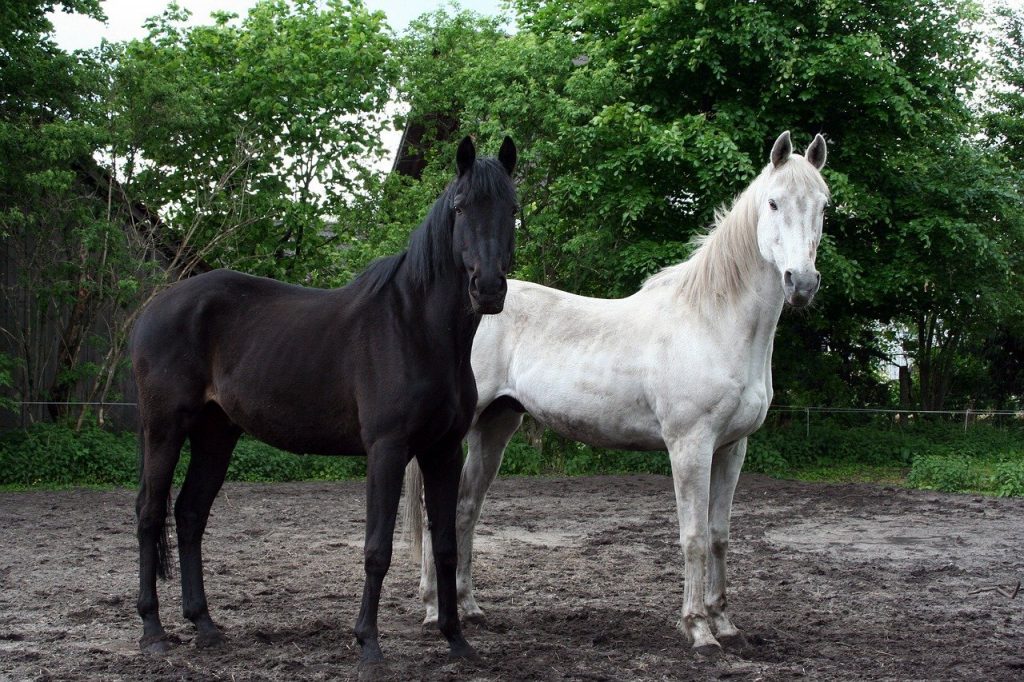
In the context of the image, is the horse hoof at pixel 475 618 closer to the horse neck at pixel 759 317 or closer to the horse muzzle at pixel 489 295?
the horse neck at pixel 759 317

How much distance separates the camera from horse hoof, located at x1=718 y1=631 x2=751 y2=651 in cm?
466

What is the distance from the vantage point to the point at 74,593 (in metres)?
5.67

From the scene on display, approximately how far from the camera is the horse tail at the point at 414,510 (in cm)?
532

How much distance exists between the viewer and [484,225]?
12.8 feet

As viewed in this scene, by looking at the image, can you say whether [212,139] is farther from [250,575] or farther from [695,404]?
[695,404]

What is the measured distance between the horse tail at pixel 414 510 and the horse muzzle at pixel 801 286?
2.17 metres

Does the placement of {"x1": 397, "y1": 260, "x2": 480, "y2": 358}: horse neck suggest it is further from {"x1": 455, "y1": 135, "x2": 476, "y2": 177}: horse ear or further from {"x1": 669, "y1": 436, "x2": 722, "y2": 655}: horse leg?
{"x1": 669, "y1": 436, "x2": 722, "y2": 655}: horse leg

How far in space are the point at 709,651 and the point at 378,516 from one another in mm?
1701

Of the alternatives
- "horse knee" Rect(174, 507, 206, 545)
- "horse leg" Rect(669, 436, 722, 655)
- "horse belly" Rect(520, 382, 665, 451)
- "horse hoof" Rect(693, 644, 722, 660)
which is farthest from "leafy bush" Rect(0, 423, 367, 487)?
"horse hoof" Rect(693, 644, 722, 660)

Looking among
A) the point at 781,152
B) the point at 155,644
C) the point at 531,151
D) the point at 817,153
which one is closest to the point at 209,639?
the point at 155,644

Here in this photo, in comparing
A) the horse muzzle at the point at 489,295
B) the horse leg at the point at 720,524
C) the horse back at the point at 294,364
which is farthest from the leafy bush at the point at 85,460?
the horse muzzle at the point at 489,295

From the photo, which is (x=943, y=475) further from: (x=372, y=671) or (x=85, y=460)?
(x=85, y=460)

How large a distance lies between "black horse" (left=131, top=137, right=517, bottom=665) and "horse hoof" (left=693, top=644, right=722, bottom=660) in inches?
42.9

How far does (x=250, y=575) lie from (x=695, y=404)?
3259mm
